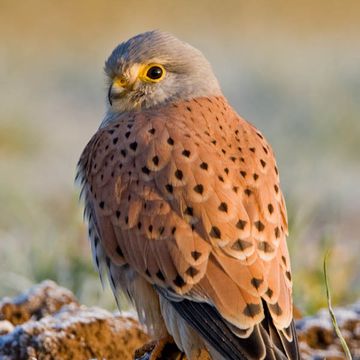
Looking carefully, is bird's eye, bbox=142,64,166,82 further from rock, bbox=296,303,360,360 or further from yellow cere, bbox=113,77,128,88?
rock, bbox=296,303,360,360

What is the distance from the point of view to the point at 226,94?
18188 mm

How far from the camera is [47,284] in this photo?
857cm

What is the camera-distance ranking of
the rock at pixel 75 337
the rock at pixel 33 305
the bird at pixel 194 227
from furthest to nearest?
the rock at pixel 33 305, the rock at pixel 75 337, the bird at pixel 194 227

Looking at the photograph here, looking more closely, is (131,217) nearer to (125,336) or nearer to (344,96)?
(125,336)

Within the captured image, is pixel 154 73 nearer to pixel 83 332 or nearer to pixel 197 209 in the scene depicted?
pixel 197 209

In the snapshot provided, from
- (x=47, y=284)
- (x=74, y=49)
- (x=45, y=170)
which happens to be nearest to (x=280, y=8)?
(x=74, y=49)

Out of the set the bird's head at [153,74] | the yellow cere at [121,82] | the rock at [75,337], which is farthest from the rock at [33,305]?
the yellow cere at [121,82]

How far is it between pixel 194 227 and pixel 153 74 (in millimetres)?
1514

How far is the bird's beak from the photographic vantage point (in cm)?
819

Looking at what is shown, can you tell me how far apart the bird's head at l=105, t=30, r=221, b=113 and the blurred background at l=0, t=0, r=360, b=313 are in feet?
2.82

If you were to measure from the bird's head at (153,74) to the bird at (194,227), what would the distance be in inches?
4.5

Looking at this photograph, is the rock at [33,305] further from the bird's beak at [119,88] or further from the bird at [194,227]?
the bird's beak at [119,88]

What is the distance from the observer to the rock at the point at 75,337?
7668mm

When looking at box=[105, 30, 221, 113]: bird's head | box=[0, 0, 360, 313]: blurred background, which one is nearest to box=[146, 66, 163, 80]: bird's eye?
box=[105, 30, 221, 113]: bird's head
